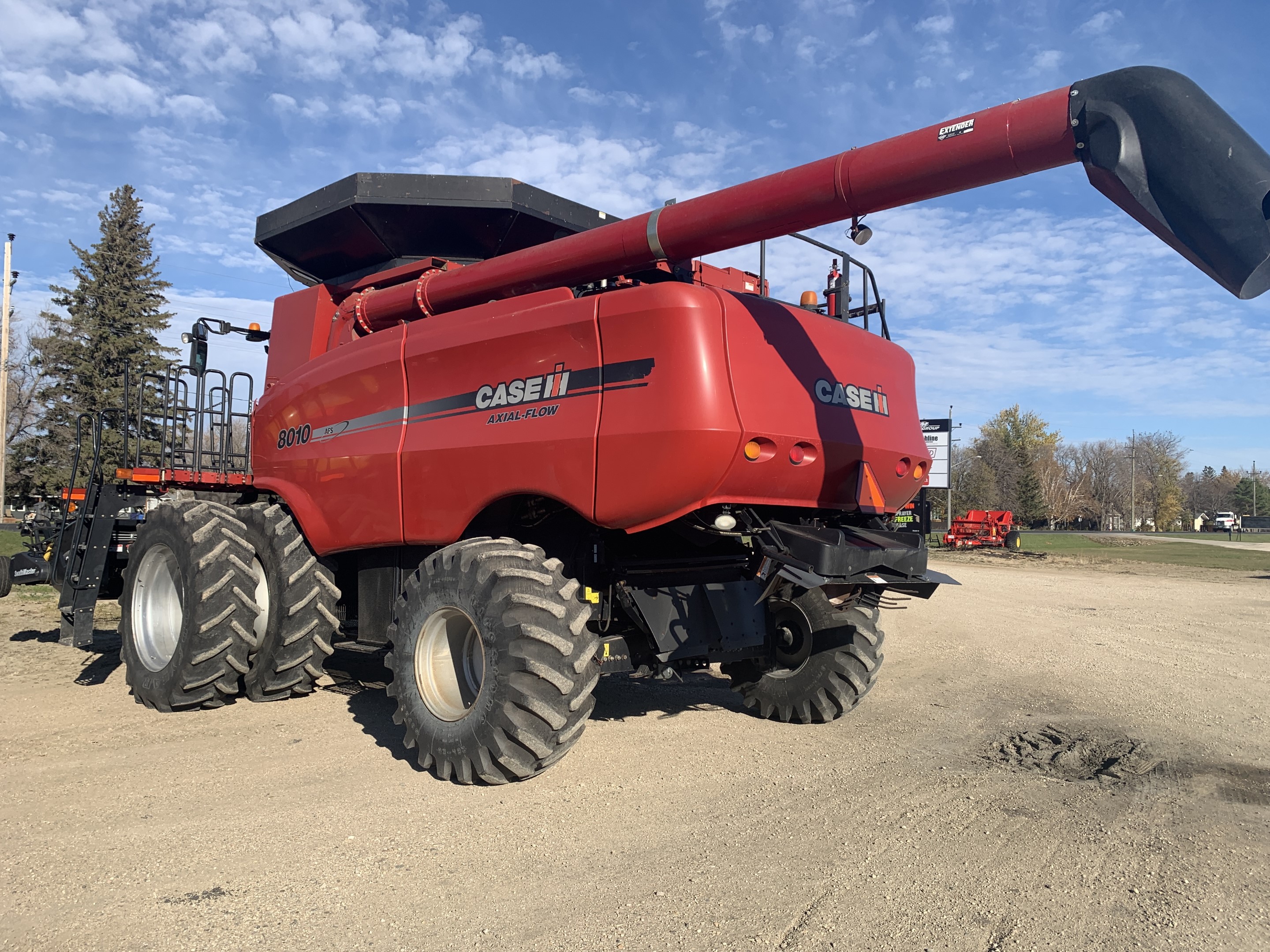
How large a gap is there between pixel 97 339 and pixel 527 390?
3575cm

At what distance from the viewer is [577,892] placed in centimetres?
325

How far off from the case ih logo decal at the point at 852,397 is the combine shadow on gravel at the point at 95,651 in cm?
617

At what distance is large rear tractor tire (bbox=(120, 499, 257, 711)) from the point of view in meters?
5.80

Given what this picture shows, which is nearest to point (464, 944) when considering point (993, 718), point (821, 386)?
point (821, 386)

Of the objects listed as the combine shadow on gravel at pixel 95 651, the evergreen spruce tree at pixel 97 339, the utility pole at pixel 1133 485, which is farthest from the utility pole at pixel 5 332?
the utility pole at pixel 1133 485

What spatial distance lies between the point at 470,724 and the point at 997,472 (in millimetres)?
71712

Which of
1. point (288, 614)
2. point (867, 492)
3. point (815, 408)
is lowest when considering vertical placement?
point (288, 614)

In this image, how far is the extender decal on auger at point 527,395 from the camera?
14.3 feet

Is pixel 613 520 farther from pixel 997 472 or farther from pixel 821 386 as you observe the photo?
pixel 997 472

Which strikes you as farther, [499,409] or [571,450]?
[499,409]

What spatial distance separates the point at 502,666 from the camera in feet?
13.9

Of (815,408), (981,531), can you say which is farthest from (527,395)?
(981,531)

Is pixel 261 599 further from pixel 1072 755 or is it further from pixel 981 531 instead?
pixel 981 531

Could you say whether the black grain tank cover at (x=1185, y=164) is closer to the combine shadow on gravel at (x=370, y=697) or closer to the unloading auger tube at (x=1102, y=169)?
the unloading auger tube at (x=1102, y=169)
